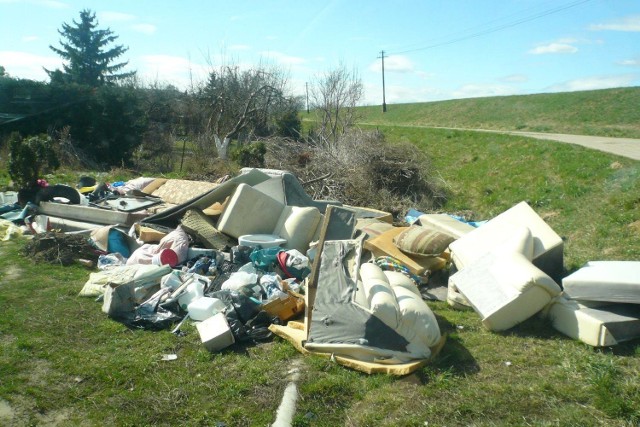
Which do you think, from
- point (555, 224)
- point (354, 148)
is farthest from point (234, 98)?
point (555, 224)

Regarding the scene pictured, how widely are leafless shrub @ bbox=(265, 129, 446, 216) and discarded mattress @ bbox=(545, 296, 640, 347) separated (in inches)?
302

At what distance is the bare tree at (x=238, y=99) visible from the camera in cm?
2586

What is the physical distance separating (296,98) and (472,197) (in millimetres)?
16884

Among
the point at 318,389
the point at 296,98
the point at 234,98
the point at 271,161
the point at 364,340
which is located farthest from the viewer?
the point at 296,98

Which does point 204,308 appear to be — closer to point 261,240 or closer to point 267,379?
point 267,379

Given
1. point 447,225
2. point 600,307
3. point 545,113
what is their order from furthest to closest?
point 545,113 < point 447,225 < point 600,307

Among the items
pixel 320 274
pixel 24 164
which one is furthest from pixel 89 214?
pixel 320 274

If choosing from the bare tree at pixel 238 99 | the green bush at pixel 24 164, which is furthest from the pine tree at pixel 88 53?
the green bush at pixel 24 164

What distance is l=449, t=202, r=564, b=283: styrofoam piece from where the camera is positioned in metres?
6.28

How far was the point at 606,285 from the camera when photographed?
16.0 ft

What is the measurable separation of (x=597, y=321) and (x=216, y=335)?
331 cm

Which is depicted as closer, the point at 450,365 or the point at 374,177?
the point at 450,365

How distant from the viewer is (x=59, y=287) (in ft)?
22.3

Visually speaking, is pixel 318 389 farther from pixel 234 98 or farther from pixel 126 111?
pixel 234 98
